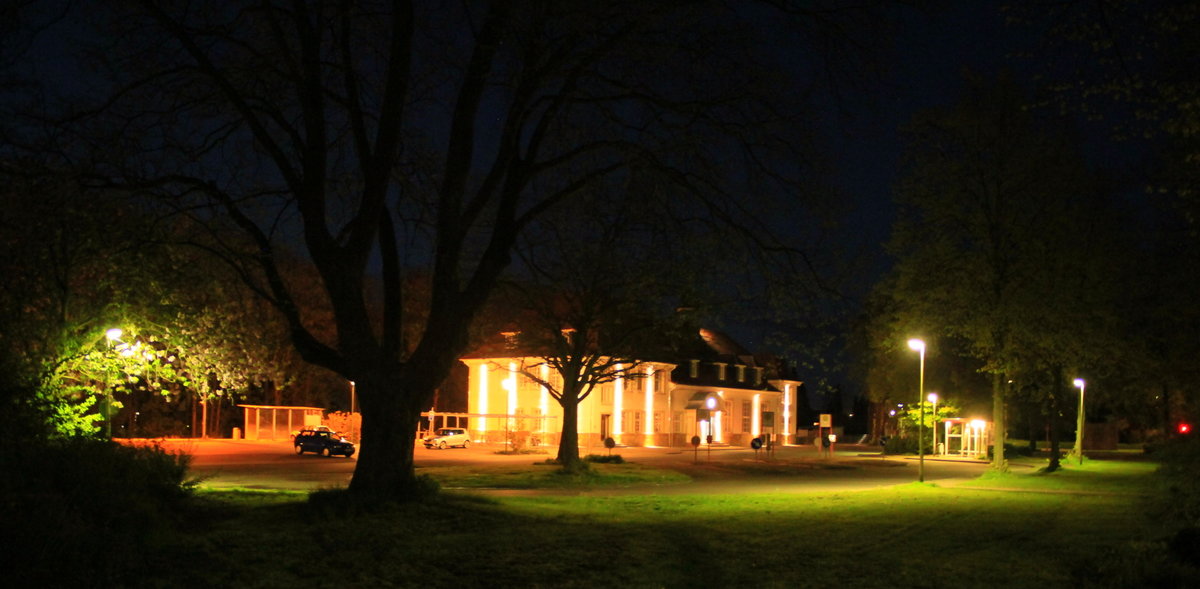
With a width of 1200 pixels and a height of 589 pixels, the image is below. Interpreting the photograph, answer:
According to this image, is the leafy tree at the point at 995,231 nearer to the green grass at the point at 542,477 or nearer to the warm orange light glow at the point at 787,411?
the green grass at the point at 542,477

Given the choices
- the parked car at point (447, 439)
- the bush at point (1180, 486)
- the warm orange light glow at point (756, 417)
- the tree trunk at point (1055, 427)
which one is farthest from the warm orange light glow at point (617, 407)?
the bush at point (1180, 486)

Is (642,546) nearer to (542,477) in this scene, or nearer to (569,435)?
(542,477)

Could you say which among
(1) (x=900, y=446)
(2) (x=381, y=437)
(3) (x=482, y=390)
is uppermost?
(2) (x=381, y=437)

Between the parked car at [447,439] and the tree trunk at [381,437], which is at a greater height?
the tree trunk at [381,437]

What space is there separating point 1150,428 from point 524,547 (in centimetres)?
8377

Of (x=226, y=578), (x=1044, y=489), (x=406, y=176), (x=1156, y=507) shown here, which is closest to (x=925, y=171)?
(x=1044, y=489)

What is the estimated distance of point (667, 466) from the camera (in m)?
43.1

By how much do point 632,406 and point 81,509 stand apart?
55029 millimetres

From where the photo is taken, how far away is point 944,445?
2261 inches

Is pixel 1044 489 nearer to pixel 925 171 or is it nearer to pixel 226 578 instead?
pixel 925 171

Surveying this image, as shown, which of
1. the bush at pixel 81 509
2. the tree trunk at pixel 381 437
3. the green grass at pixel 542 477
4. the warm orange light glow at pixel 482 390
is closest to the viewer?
the bush at pixel 81 509

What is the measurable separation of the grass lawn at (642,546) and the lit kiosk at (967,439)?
36.0m

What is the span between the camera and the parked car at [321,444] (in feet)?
169

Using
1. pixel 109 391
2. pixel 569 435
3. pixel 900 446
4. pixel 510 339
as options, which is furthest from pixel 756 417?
pixel 109 391
